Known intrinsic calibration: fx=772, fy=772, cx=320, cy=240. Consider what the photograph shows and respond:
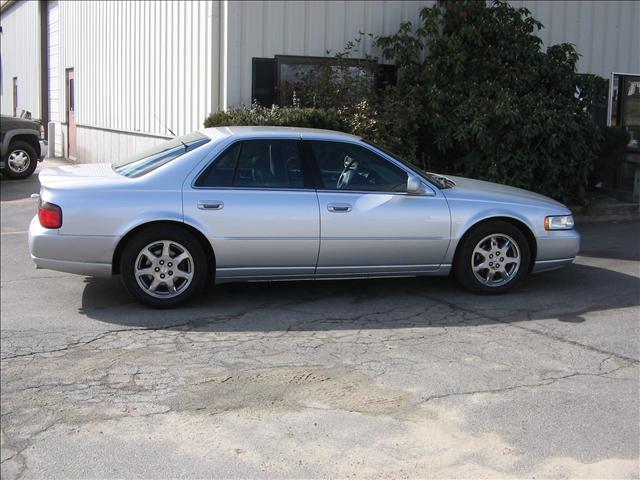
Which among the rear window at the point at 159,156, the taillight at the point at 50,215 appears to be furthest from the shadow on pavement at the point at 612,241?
the taillight at the point at 50,215

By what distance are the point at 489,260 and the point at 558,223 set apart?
2.58 feet

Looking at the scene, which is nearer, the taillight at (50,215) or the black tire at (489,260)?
the taillight at (50,215)

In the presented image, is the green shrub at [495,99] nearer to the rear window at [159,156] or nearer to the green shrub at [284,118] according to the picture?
the green shrub at [284,118]

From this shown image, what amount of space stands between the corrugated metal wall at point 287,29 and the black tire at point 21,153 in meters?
6.55

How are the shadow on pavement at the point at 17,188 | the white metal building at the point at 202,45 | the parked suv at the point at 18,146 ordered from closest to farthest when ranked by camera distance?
the white metal building at the point at 202,45 < the shadow on pavement at the point at 17,188 < the parked suv at the point at 18,146

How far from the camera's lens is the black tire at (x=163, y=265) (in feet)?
21.0

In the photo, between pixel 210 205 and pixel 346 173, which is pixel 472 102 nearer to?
pixel 346 173

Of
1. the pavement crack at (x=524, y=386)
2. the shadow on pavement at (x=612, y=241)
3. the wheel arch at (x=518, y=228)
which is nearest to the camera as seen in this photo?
the pavement crack at (x=524, y=386)

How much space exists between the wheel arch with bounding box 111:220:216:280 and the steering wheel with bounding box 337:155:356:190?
1253 millimetres

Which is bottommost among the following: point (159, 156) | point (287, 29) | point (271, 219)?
point (271, 219)

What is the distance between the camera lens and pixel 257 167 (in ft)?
22.0

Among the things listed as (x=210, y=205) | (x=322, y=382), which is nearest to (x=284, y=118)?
(x=210, y=205)

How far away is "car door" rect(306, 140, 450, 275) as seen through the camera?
668 centimetres

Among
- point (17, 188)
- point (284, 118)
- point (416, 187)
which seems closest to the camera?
point (416, 187)
